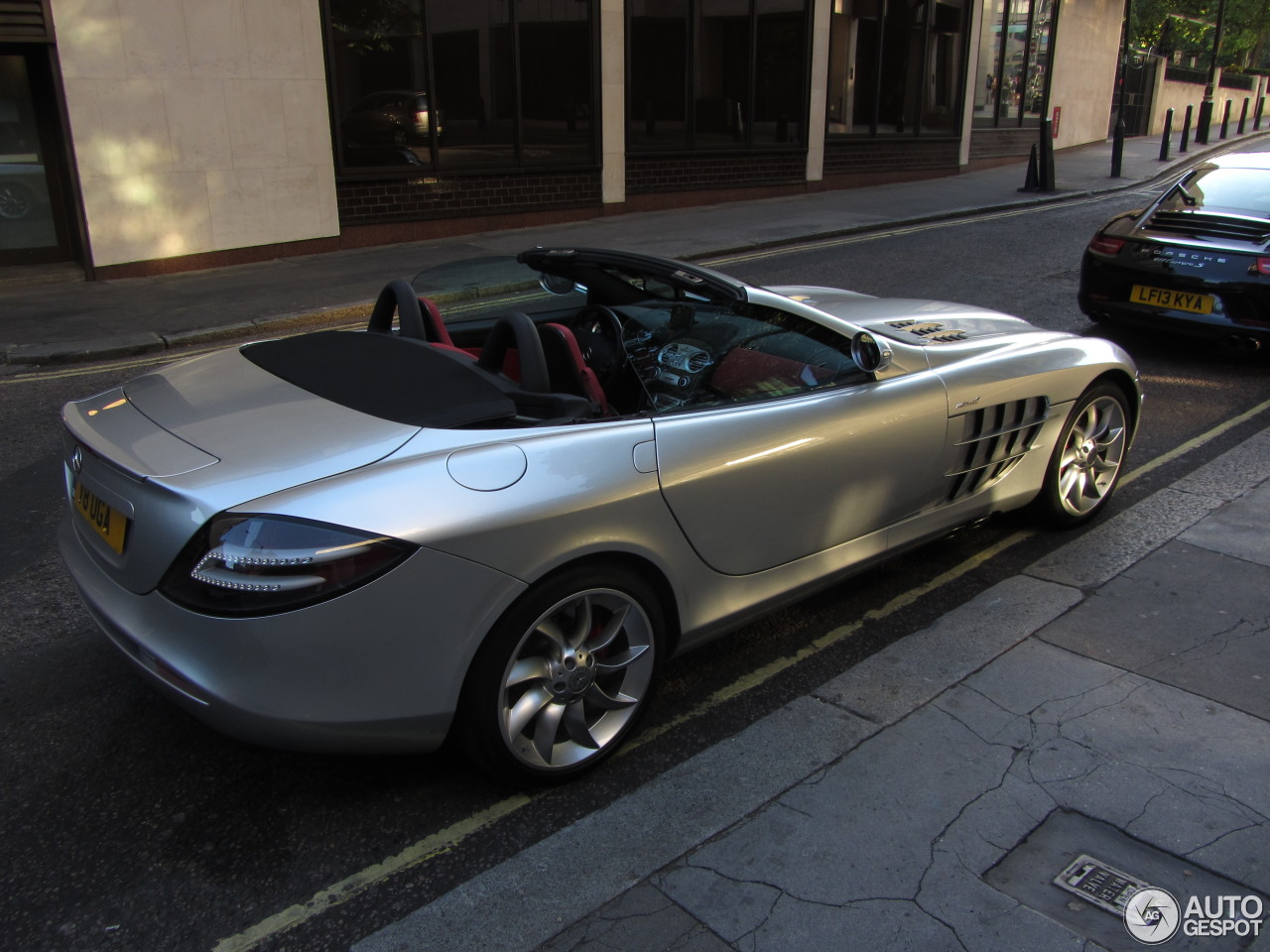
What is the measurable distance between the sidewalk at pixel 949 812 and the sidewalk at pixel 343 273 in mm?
7550

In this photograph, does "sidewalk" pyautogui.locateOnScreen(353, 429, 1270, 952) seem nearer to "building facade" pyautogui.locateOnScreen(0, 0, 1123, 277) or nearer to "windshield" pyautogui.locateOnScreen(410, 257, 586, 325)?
"windshield" pyautogui.locateOnScreen(410, 257, 586, 325)

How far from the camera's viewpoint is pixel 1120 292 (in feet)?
25.1

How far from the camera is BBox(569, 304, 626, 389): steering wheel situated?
3818 mm

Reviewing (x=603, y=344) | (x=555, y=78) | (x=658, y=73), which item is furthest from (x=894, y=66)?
(x=603, y=344)

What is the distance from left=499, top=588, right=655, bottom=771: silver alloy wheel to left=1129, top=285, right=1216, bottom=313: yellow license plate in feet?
19.7

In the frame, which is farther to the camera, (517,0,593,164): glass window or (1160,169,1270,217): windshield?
(517,0,593,164): glass window

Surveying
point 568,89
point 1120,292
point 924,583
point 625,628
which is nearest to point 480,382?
point 625,628

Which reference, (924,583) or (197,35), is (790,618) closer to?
(924,583)

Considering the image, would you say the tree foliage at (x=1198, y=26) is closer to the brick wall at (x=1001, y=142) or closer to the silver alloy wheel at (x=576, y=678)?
the brick wall at (x=1001, y=142)

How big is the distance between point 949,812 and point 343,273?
408 inches

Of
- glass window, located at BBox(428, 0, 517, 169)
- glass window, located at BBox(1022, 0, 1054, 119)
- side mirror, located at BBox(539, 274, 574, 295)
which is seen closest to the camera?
side mirror, located at BBox(539, 274, 574, 295)

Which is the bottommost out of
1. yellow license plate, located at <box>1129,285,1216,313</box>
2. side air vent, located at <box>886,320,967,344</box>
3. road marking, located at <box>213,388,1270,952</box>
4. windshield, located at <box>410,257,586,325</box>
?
road marking, located at <box>213,388,1270,952</box>

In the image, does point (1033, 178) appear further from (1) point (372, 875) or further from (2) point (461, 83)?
(1) point (372, 875)

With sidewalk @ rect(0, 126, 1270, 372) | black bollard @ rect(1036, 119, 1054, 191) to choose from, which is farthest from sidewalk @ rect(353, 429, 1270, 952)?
black bollard @ rect(1036, 119, 1054, 191)
